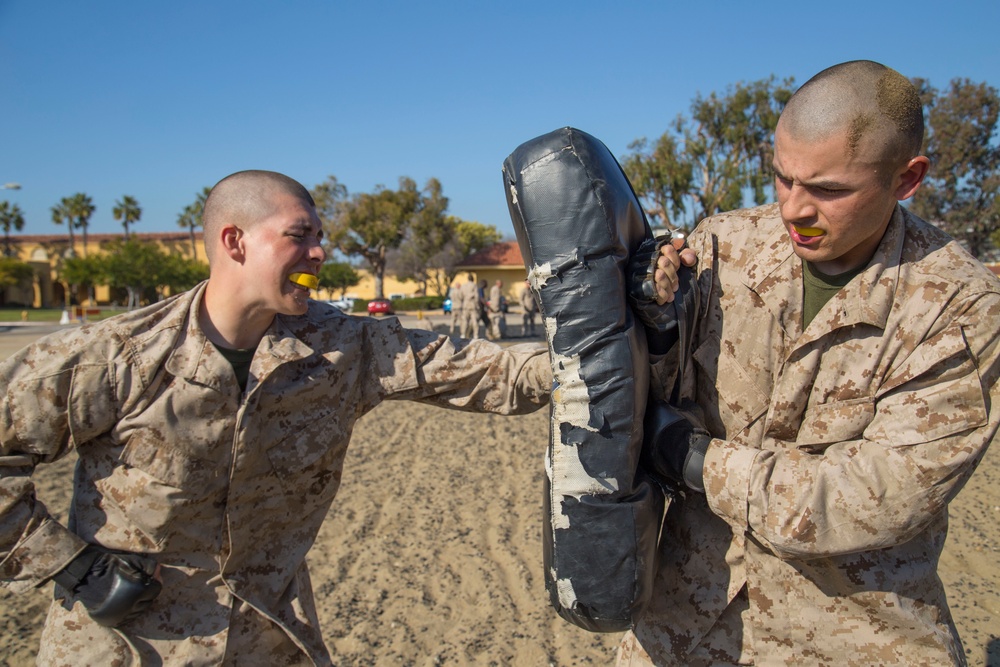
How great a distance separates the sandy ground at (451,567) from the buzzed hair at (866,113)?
295cm

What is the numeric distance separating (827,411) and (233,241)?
1911 millimetres

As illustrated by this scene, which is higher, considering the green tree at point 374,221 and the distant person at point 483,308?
the green tree at point 374,221

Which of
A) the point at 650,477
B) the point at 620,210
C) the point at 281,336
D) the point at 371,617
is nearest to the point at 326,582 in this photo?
the point at 371,617

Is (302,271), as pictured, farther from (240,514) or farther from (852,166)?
(852,166)

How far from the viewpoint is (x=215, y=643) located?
2.44 m

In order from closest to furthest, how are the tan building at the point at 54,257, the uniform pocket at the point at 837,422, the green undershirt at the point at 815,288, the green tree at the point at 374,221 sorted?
the uniform pocket at the point at 837,422 < the green undershirt at the point at 815,288 < the green tree at the point at 374,221 < the tan building at the point at 54,257

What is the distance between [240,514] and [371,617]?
198 cm

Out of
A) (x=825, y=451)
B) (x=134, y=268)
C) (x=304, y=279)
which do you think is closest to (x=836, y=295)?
(x=825, y=451)

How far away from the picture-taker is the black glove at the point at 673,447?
2.02m

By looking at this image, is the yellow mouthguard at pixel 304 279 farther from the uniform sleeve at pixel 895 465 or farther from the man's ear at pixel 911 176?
the man's ear at pixel 911 176

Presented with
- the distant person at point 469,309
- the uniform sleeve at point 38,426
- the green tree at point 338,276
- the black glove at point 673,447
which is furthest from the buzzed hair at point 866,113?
the green tree at point 338,276

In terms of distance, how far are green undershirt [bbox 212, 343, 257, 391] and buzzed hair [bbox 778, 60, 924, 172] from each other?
5.98ft

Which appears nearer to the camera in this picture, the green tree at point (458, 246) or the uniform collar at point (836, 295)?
the uniform collar at point (836, 295)

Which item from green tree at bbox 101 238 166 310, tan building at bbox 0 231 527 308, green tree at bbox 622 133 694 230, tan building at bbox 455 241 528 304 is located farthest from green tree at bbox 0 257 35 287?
green tree at bbox 622 133 694 230
